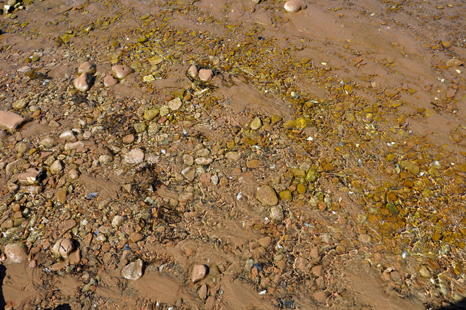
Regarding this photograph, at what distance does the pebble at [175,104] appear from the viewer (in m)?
3.81

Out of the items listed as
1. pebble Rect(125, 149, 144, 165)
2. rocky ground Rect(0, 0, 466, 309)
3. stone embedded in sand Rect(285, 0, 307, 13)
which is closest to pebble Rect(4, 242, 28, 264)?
rocky ground Rect(0, 0, 466, 309)

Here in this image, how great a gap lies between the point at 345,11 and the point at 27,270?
591 centimetres

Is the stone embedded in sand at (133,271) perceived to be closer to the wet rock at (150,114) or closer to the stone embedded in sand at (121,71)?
the wet rock at (150,114)

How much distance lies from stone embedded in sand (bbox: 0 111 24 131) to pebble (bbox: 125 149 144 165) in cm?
163

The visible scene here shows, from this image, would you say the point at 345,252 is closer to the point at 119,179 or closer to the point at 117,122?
the point at 119,179

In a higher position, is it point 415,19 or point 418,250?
point 415,19

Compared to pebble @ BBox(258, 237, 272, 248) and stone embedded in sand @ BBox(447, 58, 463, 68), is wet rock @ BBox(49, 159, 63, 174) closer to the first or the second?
Result: pebble @ BBox(258, 237, 272, 248)

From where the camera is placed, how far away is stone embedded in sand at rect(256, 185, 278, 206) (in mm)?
2906

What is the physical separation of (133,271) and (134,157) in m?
1.32

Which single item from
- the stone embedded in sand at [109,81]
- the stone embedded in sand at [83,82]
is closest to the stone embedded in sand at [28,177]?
the stone embedded in sand at [83,82]

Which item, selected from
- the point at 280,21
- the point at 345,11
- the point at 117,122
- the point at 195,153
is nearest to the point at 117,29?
the point at 117,122

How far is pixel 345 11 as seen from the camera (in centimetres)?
528

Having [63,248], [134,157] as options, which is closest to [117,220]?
[63,248]

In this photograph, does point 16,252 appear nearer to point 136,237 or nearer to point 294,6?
point 136,237
